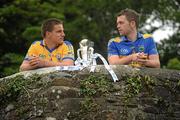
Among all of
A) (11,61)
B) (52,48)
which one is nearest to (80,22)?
(11,61)

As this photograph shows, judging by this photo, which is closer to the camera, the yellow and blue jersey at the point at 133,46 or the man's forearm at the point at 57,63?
the man's forearm at the point at 57,63

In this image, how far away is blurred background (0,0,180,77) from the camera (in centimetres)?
1620

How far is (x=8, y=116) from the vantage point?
21.4 ft

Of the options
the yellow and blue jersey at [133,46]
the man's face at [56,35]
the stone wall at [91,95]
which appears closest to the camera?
the stone wall at [91,95]

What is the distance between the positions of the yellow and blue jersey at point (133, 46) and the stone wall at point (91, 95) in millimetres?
323

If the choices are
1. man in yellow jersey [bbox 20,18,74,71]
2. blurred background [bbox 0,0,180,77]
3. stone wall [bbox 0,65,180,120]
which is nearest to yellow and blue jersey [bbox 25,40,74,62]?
man in yellow jersey [bbox 20,18,74,71]

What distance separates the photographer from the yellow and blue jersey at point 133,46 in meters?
6.86

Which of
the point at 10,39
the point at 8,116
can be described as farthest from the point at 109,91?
the point at 10,39

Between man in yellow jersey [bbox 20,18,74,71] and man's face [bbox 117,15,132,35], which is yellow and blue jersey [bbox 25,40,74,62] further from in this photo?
man's face [bbox 117,15,132,35]

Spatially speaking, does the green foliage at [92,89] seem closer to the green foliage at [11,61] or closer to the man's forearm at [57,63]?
the man's forearm at [57,63]

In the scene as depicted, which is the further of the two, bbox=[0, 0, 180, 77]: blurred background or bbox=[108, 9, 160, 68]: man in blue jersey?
bbox=[0, 0, 180, 77]: blurred background

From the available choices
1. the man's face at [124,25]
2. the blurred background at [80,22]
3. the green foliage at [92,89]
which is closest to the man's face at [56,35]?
the man's face at [124,25]

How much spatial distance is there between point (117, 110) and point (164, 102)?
22.1 inches

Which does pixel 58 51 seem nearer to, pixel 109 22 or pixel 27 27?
pixel 27 27
